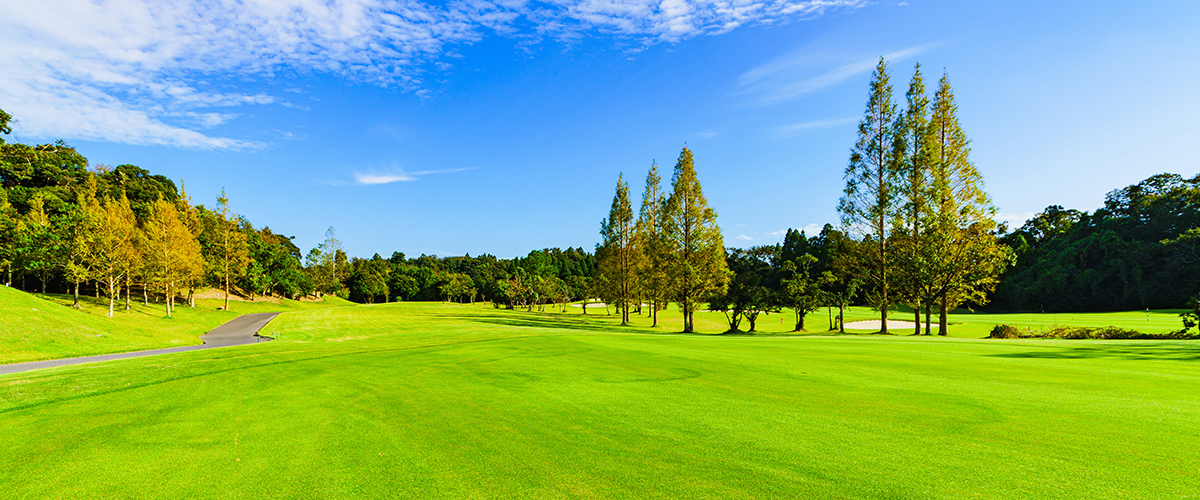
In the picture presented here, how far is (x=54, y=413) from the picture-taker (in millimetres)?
7078

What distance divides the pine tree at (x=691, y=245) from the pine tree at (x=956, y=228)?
43.5 feet

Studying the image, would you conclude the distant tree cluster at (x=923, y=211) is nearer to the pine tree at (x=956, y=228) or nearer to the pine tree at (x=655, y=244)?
the pine tree at (x=956, y=228)

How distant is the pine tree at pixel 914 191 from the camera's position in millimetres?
28281

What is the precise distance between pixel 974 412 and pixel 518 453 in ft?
18.1

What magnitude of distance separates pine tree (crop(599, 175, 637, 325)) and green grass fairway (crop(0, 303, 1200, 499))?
45.5m

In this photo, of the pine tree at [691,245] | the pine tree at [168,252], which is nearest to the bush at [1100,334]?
the pine tree at [691,245]

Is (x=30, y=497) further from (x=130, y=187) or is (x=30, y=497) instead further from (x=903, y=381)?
(x=130, y=187)

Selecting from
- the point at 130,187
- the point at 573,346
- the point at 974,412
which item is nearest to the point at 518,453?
the point at 974,412

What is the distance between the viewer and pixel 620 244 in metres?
57.7

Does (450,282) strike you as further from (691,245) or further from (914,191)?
(914,191)

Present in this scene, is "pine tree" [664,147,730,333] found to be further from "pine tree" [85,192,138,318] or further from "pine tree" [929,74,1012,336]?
"pine tree" [85,192,138,318]

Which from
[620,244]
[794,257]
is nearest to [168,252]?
[620,244]

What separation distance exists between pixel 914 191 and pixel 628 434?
3055 centimetres

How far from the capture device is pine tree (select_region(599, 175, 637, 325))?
182 feet
